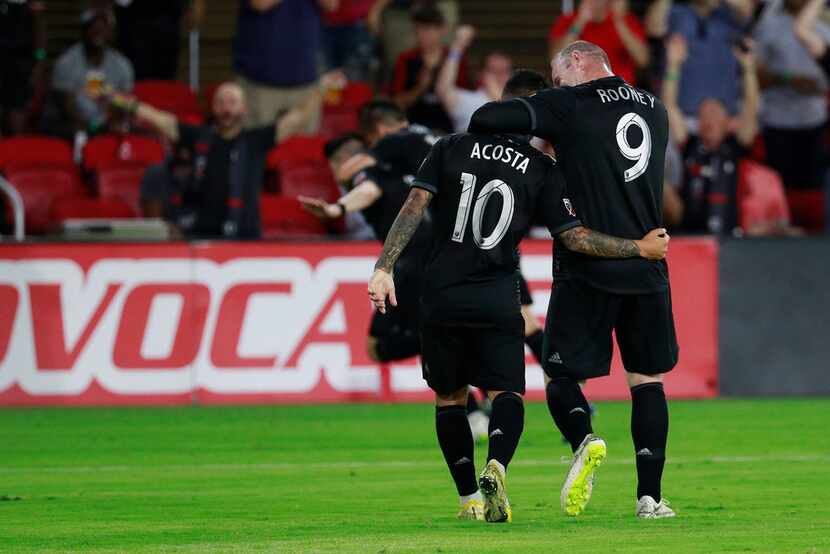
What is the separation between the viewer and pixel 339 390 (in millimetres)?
15203

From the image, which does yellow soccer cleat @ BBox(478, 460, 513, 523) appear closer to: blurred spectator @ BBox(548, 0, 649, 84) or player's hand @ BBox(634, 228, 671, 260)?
player's hand @ BBox(634, 228, 671, 260)

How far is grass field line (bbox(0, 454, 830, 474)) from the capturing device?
35.3 feet

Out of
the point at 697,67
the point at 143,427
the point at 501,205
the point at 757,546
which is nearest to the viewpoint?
the point at 757,546

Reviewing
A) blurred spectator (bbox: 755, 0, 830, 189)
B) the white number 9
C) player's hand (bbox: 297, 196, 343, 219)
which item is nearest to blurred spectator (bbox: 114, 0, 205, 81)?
blurred spectator (bbox: 755, 0, 830, 189)

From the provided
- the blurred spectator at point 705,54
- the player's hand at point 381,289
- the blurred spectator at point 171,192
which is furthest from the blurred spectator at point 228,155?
the player's hand at point 381,289

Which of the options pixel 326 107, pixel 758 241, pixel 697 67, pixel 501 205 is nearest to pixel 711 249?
pixel 758 241

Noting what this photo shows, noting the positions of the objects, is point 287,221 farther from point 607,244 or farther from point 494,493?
point 494,493

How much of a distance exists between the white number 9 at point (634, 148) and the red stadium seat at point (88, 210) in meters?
8.94

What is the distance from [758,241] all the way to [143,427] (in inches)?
227

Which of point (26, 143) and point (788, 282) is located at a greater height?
point (26, 143)

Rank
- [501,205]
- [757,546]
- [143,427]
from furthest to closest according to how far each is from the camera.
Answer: [143,427], [501,205], [757,546]

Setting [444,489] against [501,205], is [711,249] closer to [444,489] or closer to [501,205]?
[444,489]

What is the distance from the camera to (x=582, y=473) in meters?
7.79

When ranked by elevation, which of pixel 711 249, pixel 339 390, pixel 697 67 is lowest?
pixel 339 390
